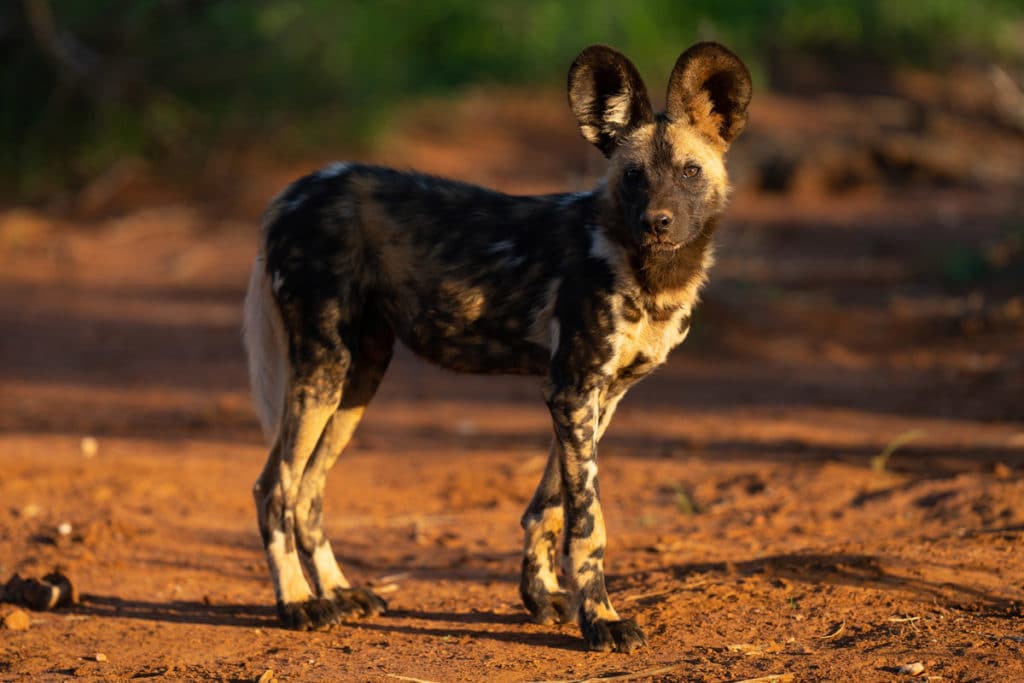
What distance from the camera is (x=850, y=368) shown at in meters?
7.71

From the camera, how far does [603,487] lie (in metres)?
5.51

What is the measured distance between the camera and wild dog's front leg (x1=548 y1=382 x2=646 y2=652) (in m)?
3.71

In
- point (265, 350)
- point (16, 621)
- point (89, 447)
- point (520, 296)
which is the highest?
point (520, 296)

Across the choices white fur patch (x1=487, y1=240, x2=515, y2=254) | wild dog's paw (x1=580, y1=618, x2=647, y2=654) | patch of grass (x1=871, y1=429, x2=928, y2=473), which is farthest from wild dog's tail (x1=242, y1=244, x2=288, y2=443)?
patch of grass (x1=871, y1=429, x2=928, y2=473)

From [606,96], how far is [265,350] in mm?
1403

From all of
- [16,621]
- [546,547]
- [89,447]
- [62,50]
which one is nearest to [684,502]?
[546,547]

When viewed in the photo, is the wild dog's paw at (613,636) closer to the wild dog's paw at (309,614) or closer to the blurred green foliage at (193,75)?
the wild dog's paw at (309,614)

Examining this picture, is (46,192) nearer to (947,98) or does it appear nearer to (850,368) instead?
(850,368)

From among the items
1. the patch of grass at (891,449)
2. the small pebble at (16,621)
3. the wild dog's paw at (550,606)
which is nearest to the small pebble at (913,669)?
the wild dog's paw at (550,606)

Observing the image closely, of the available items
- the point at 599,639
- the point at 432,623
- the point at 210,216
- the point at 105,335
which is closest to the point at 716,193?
the point at 599,639

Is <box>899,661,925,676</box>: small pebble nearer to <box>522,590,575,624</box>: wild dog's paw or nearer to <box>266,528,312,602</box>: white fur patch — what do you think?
<box>522,590,575,624</box>: wild dog's paw

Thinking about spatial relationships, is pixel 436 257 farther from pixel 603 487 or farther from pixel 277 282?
pixel 603 487

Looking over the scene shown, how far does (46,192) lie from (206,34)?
2.08m

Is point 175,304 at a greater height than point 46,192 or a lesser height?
lesser
